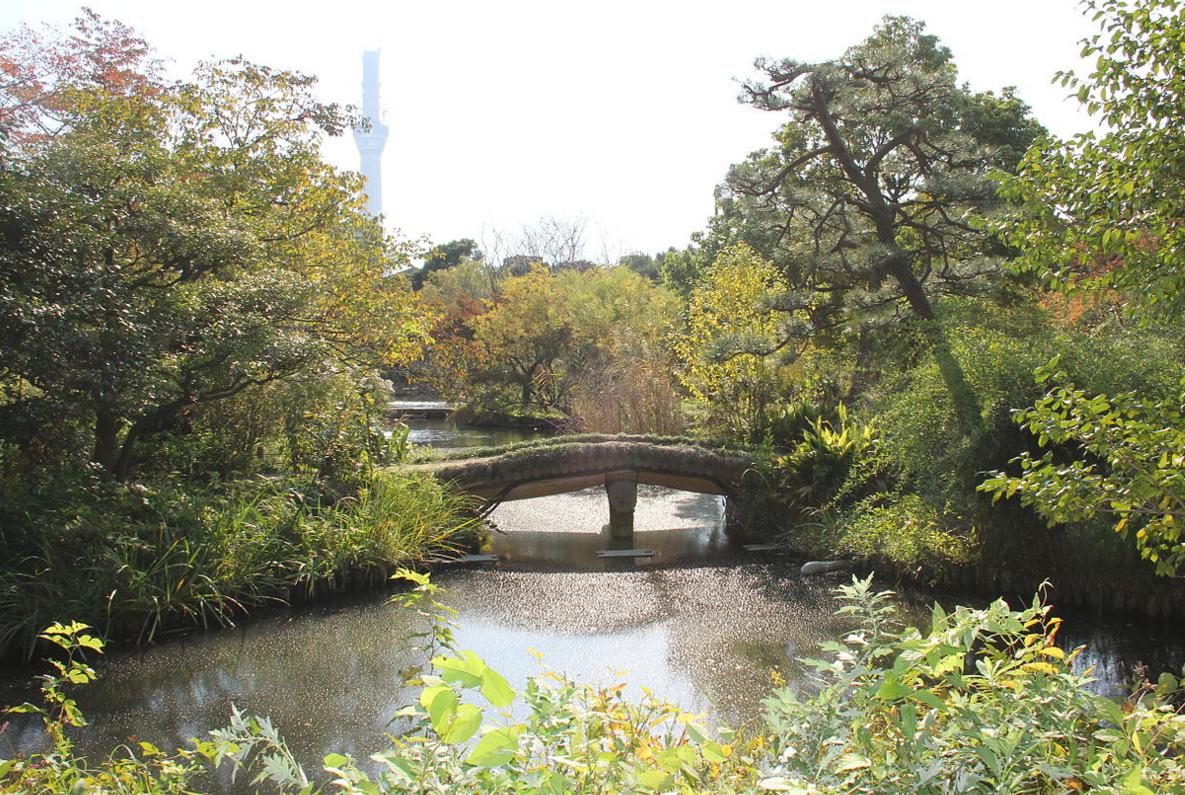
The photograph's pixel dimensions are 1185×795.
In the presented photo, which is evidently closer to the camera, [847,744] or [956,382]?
[847,744]

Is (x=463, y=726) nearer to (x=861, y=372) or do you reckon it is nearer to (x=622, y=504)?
(x=622, y=504)

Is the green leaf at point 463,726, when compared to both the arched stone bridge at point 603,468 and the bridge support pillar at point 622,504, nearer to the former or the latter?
the arched stone bridge at point 603,468

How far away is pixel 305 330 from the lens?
904 centimetres

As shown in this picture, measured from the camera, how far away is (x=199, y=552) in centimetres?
630

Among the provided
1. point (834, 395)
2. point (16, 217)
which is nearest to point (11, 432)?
A: point (16, 217)

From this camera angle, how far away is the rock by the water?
25.1 feet

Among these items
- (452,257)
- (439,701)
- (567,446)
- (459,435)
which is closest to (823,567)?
(567,446)

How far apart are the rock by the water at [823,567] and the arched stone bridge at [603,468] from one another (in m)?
1.86

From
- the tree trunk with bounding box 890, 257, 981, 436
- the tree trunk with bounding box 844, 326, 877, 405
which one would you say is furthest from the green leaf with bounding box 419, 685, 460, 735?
the tree trunk with bounding box 844, 326, 877, 405

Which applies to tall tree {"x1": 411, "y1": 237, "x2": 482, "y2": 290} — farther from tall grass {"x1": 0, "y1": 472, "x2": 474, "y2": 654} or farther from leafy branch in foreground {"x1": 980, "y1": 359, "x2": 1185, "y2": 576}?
leafy branch in foreground {"x1": 980, "y1": 359, "x2": 1185, "y2": 576}

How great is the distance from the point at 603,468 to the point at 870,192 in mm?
4600

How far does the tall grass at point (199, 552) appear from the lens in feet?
18.7

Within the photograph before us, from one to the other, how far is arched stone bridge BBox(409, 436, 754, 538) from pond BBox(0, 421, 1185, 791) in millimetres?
1088

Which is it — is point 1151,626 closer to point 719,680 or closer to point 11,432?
point 719,680
